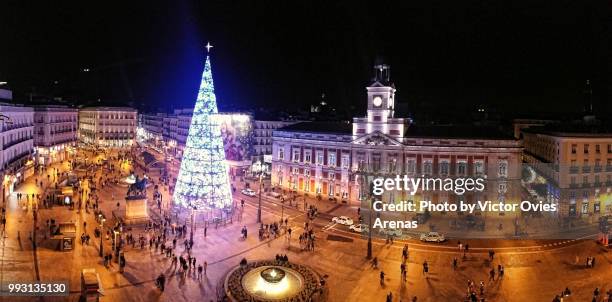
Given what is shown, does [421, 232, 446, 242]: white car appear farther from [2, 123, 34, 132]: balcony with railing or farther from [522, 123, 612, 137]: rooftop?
[2, 123, 34, 132]: balcony with railing

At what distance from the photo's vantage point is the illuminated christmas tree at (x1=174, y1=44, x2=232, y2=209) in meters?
46.8

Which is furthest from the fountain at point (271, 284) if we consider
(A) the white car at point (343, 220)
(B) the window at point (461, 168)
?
(B) the window at point (461, 168)

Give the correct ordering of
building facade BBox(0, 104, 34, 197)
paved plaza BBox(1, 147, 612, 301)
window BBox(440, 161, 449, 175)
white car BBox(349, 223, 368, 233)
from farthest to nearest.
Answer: window BBox(440, 161, 449, 175) < building facade BBox(0, 104, 34, 197) < white car BBox(349, 223, 368, 233) < paved plaza BBox(1, 147, 612, 301)

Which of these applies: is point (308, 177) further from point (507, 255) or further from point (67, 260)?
point (67, 260)

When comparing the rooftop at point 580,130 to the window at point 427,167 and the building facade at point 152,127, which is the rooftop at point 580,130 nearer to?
the window at point 427,167

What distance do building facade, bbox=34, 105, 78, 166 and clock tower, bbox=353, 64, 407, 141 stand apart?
5702 centimetres

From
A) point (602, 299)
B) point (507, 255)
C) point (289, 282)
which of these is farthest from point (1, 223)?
point (602, 299)

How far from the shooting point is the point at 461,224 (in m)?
52.0

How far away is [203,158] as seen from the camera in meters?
46.7

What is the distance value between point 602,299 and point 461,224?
823 inches

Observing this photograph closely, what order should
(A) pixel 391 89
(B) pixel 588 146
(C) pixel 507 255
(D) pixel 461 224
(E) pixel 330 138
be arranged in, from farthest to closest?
(E) pixel 330 138 < (A) pixel 391 89 < (B) pixel 588 146 < (D) pixel 461 224 < (C) pixel 507 255

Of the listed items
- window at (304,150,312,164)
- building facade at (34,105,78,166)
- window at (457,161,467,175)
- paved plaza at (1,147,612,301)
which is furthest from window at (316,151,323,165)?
building facade at (34,105,78,166)

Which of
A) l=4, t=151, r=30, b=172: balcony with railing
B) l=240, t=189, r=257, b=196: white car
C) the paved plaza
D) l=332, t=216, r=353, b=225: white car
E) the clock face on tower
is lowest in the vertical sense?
the paved plaza

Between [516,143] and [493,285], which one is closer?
[493,285]
